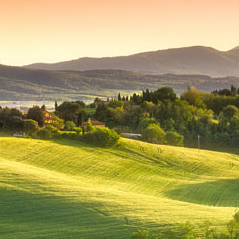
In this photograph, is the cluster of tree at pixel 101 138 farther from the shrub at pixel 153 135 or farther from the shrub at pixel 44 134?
the shrub at pixel 153 135

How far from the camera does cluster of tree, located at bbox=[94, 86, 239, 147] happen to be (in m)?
95.6

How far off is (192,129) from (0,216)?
3011 inches

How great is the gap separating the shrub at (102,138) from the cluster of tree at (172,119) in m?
18.6

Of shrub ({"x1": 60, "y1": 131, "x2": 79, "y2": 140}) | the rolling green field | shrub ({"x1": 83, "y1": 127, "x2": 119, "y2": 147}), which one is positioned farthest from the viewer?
shrub ({"x1": 60, "y1": 131, "x2": 79, "y2": 140})

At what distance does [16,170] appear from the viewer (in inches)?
1591

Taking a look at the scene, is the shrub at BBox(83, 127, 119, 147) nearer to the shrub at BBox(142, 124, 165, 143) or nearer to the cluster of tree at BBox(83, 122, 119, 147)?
the cluster of tree at BBox(83, 122, 119, 147)

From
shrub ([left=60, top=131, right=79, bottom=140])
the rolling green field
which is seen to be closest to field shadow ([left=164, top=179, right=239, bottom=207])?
the rolling green field

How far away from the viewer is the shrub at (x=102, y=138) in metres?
67.4

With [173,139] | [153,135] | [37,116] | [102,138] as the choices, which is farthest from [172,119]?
[102,138]

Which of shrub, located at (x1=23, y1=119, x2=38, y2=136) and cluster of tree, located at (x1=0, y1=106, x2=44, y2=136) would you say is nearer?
shrub, located at (x1=23, y1=119, x2=38, y2=136)

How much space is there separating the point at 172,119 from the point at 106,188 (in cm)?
6770

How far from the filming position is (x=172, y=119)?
107 m

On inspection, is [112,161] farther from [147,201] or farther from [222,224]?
[222,224]

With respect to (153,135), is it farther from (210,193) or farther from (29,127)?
(210,193)
